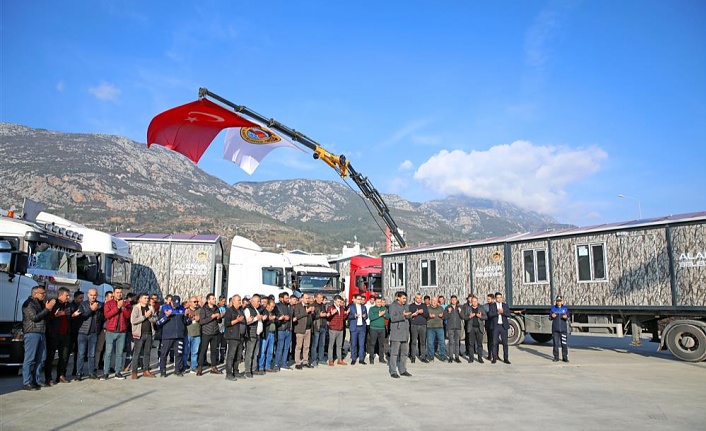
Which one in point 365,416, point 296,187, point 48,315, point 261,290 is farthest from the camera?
point 296,187

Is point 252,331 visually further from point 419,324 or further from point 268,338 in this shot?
Result: point 419,324

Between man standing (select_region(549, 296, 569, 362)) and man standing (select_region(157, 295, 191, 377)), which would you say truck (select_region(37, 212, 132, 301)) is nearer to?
man standing (select_region(157, 295, 191, 377))

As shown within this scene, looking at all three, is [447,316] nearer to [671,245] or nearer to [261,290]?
[671,245]

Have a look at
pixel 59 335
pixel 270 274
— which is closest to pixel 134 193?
pixel 270 274

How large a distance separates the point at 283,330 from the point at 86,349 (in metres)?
3.99

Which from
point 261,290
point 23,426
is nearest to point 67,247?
point 23,426

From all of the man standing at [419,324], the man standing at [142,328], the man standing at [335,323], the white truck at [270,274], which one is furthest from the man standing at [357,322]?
the white truck at [270,274]

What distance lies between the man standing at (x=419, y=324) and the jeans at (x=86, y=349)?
7253 mm

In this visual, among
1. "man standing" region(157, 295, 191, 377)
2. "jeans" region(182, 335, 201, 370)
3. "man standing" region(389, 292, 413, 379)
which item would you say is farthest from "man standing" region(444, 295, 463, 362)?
"man standing" region(157, 295, 191, 377)

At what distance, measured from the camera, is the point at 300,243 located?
79188 millimetres

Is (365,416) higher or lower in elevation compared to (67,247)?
lower

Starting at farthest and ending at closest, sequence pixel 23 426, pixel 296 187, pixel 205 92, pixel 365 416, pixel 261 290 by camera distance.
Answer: pixel 296 187 → pixel 261 290 → pixel 205 92 → pixel 365 416 → pixel 23 426

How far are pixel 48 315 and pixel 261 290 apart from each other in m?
12.0

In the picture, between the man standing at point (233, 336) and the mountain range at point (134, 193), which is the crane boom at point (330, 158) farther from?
the mountain range at point (134, 193)
